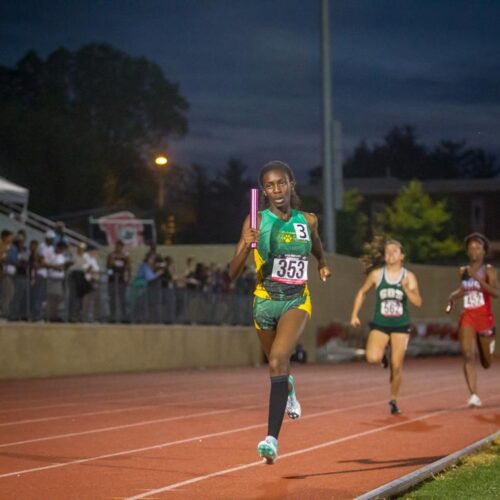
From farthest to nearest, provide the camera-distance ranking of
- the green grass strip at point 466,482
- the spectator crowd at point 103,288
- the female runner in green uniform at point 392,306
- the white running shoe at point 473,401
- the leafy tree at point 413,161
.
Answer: the leafy tree at point 413,161, the spectator crowd at point 103,288, the white running shoe at point 473,401, the female runner in green uniform at point 392,306, the green grass strip at point 466,482

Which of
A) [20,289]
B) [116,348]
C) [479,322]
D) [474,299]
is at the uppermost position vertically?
[20,289]

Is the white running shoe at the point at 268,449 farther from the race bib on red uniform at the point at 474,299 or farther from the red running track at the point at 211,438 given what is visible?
the race bib on red uniform at the point at 474,299

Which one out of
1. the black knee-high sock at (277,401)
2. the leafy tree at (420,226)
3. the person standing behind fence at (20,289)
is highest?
the leafy tree at (420,226)

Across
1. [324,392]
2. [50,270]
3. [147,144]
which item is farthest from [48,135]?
[324,392]

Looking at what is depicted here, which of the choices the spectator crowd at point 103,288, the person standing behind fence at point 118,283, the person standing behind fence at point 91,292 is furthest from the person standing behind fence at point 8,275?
the person standing behind fence at point 118,283

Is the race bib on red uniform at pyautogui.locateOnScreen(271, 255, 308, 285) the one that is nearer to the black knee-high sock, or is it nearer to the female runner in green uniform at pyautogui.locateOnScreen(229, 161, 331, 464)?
the female runner in green uniform at pyautogui.locateOnScreen(229, 161, 331, 464)

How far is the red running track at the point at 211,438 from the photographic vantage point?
29.7ft

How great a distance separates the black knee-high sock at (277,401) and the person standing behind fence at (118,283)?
17.8 meters

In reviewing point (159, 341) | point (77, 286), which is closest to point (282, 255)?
point (77, 286)

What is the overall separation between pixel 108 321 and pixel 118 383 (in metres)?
4.27

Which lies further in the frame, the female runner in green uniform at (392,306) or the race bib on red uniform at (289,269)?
the female runner in green uniform at (392,306)

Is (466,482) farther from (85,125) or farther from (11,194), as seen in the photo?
(85,125)

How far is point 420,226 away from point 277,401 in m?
75.9

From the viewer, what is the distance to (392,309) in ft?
50.5
